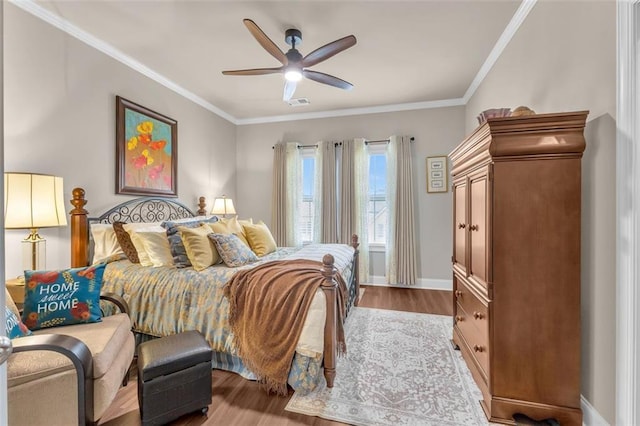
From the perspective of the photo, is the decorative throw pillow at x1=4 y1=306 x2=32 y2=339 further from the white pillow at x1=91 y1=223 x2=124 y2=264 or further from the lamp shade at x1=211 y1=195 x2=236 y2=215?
the lamp shade at x1=211 y1=195 x2=236 y2=215

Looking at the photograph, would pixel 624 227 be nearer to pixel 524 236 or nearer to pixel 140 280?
pixel 524 236

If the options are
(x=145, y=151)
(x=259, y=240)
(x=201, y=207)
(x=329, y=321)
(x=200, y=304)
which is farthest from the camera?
(x=201, y=207)

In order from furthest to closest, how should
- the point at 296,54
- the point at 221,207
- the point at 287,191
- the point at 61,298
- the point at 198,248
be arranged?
the point at 287,191
the point at 221,207
the point at 296,54
the point at 198,248
the point at 61,298

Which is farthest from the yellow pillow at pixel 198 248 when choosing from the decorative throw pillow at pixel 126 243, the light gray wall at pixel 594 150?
the light gray wall at pixel 594 150

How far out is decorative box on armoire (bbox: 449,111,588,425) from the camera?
161cm

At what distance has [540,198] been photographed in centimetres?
165

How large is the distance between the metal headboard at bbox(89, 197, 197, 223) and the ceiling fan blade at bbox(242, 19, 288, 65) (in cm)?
224

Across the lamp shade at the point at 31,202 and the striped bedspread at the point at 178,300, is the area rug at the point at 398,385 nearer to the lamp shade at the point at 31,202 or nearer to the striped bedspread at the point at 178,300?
the striped bedspread at the point at 178,300

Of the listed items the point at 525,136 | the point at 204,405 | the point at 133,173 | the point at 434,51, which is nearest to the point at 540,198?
the point at 525,136

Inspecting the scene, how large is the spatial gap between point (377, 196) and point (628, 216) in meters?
3.48

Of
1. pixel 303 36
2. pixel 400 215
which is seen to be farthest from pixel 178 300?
pixel 400 215

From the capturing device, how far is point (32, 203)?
1980 millimetres

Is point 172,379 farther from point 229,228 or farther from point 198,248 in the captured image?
point 229,228

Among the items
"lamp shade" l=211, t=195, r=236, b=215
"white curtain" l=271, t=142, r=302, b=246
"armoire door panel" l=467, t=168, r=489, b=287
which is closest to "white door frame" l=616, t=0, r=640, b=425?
"armoire door panel" l=467, t=168, r=489, b=287
